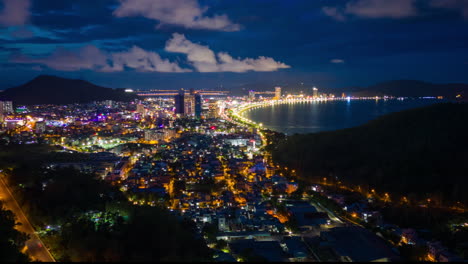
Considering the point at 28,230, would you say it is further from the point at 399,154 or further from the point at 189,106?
the point at 189,106

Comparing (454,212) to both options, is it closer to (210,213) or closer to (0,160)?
(210,213)

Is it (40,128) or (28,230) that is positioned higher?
(40,128)

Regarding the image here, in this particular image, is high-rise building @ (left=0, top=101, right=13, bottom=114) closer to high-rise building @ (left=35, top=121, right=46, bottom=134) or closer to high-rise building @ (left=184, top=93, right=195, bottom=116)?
high-rise building @ (left=35, top=121, right=46, bottom=134)

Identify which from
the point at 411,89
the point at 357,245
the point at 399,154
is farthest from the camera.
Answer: the point at 411,89

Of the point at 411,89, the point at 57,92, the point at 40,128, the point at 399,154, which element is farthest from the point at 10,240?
the point at 411,89

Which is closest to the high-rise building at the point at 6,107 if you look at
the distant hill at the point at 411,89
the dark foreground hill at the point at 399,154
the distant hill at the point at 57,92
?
the distant hill at the point at 57,92

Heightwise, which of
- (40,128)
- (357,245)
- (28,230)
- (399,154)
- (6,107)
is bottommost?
(357,245)
